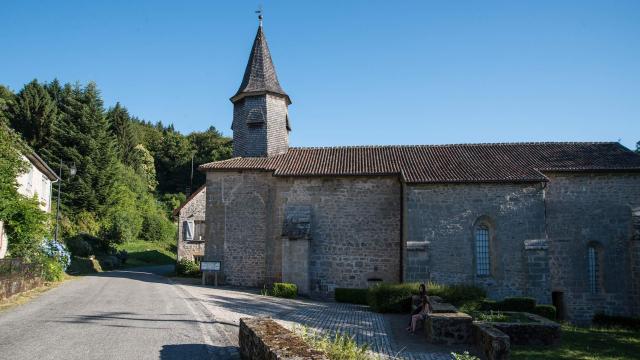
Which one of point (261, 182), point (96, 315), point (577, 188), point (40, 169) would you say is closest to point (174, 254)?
point (40, 169)

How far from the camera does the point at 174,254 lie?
139 feet

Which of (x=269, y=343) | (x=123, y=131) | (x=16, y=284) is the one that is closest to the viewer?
(x=269, y=343)

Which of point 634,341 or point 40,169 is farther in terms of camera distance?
point 40,169

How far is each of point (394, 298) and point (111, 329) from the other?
975cm

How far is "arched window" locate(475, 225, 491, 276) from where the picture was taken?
778 inches

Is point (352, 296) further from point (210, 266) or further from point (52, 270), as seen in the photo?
point (52, 270)

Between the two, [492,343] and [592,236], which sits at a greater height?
[592,236]

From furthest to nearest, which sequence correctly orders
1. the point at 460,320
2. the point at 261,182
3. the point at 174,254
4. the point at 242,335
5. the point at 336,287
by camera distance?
the point at 174,254
the point at 261,182
the point at 336,287
the point at 460,320
the point at 242,335

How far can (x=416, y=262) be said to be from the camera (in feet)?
62.5

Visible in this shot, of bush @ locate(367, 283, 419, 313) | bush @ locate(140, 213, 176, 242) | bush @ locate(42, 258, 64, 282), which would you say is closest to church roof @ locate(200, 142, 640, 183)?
bush @ locate(367, 283, 419, 313)

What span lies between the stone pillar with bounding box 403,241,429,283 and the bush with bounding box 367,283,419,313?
2.51m

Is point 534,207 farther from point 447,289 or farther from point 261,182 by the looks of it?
point 261,182

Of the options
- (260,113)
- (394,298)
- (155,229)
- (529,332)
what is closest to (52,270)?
(260,113)

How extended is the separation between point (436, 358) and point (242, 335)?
4.50 meters
